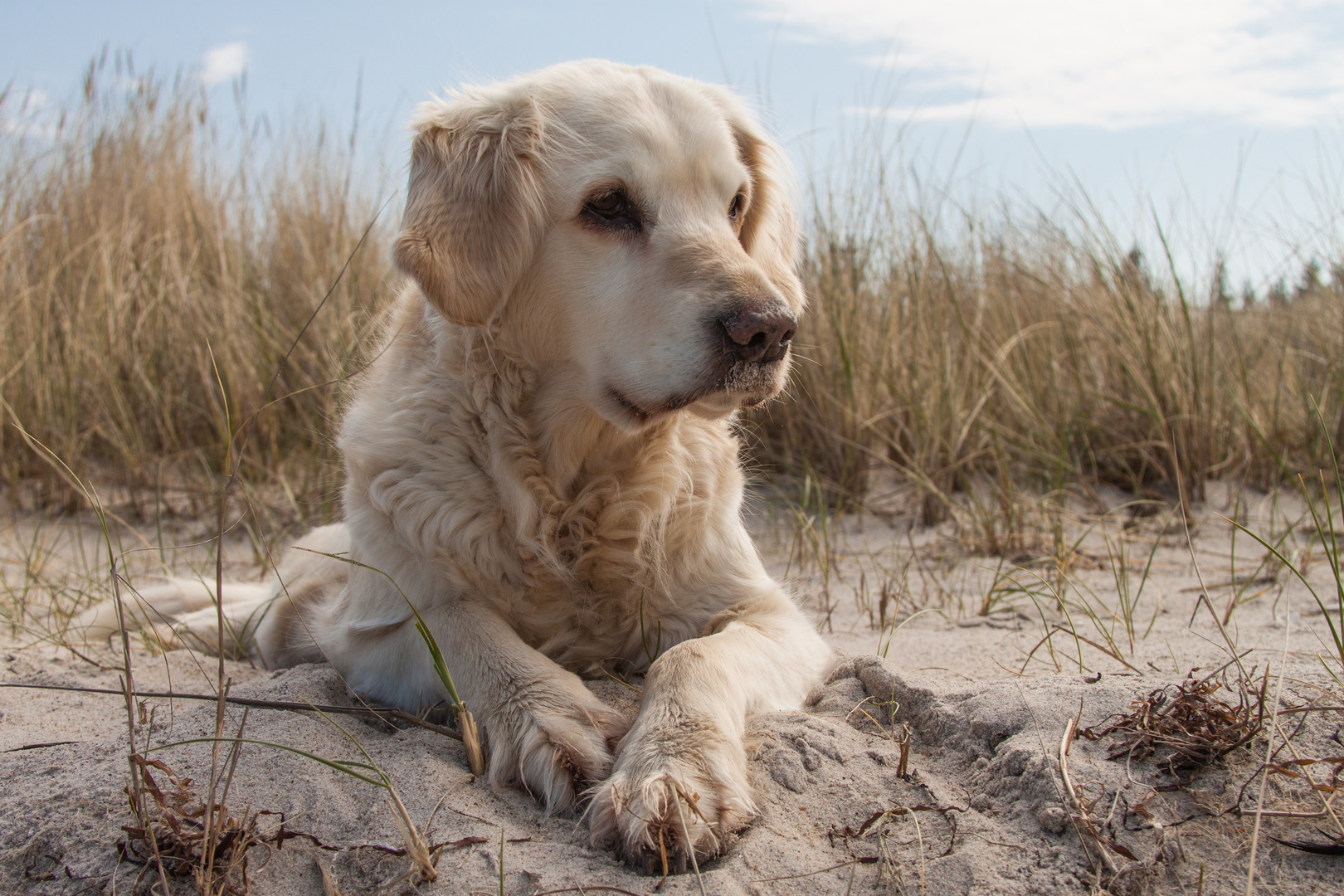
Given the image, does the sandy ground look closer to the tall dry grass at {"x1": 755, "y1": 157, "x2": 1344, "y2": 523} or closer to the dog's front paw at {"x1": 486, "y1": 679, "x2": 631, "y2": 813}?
the dog's front paw at {"x1": 486, "y1": 679, "x2": 631, "y2": 813}

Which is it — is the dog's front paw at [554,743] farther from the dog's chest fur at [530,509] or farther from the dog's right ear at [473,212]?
the dog's right ear at [473,212]

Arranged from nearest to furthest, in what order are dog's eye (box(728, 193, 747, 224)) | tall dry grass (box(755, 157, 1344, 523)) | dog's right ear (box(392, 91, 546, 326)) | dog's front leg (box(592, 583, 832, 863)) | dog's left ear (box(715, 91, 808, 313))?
dog's front leg (box(592, 583, 832, 863)) < dog's right ear (box(392, 91, 546, 326)) < dog's eye (box(728, 193, 747, 224)) < dog's left ear (box(715, 91, 808, 313)) < tall dry grass (box(755, 157, 1344, 523))

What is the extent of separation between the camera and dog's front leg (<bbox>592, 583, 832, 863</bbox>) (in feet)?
4.59

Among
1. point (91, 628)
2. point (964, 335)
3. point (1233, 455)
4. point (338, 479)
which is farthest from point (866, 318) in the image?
point (91, 628)

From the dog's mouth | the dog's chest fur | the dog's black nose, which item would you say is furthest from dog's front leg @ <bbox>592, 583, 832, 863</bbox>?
the dog's black nose

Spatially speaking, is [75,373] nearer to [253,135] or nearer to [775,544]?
[253,135]

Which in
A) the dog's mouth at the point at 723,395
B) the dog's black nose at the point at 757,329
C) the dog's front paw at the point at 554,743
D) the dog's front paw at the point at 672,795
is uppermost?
the dog's black nose at the point at 757,329

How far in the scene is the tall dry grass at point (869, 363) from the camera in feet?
14.3

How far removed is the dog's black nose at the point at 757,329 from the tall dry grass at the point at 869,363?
7.14ft

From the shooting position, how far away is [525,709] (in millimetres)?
1729

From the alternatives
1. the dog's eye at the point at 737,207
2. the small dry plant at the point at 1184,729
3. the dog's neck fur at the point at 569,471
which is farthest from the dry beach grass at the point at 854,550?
the dog's eye at the point at 737,207

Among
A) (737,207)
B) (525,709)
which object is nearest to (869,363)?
(737,207)

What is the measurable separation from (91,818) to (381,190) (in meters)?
5.13

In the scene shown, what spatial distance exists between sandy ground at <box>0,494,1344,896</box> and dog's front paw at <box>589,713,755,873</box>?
4 centimetres
